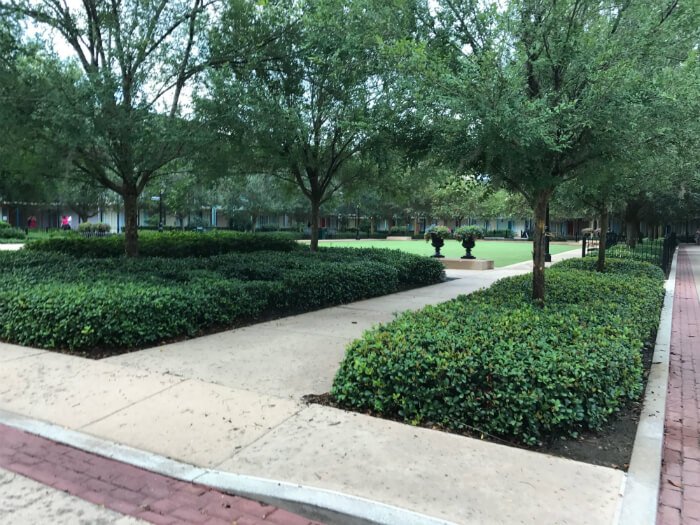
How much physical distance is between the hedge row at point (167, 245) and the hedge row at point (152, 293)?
212 centimetres

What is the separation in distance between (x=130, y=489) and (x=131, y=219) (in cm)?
836

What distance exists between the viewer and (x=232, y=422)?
406cm

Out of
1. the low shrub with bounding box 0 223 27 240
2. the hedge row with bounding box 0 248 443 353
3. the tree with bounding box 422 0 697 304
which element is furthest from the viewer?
the low shrub with bounding box 0 223 27 240

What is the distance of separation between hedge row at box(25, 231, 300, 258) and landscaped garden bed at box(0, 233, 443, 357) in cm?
4

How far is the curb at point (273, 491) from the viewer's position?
284cm

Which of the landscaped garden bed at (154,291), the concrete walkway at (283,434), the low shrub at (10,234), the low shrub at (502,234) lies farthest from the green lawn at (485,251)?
the low shrub at (502,234)

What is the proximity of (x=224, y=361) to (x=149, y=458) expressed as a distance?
2.17 metres

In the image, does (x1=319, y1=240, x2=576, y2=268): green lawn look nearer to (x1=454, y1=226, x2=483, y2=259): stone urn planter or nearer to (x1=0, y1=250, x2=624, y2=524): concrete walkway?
(x1=454, y1=226, x2=483, y2=259): stone urn planter

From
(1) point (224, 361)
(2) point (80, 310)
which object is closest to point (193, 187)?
(2) point (80, 310)

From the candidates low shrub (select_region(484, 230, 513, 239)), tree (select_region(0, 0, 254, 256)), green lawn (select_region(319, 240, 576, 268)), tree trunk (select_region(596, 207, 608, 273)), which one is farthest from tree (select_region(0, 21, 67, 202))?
low shrub (select_region(484, 230, 513, 239))

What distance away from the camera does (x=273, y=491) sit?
310 centimetres

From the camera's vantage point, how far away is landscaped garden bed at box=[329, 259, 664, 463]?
12.5 ft

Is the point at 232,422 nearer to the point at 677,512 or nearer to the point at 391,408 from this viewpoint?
the point at 391,408

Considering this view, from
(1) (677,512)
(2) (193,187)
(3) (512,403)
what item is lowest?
(1) (677,512)
